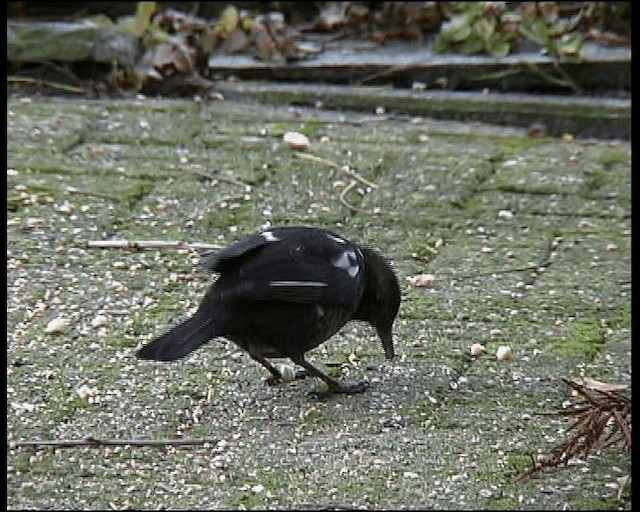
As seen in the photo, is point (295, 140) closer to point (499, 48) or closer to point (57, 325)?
point (499, 48)

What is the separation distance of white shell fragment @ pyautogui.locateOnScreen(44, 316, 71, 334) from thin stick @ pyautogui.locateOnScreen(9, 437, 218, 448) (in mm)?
859

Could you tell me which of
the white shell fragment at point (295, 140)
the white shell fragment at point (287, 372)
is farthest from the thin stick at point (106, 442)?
the white shell fragment at point (295, 140)

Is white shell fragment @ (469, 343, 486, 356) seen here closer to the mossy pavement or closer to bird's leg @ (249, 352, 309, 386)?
the mossy pavement

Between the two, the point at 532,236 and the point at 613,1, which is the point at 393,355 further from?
the point at 613,1

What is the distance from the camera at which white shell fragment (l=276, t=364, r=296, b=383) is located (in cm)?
425

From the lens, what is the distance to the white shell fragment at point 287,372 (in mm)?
4246

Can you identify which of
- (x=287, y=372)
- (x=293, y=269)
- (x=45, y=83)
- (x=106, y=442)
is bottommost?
(x=45, y=83)

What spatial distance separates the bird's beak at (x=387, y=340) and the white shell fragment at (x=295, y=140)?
241 cm

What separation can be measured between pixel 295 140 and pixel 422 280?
1.76 m

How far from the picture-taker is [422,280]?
512 cm

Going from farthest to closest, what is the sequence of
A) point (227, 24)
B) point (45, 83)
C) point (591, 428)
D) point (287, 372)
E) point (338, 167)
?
point (227, 24)
point (45, 83)
point (338, 167)
point (287, 372)
point (591, 428)

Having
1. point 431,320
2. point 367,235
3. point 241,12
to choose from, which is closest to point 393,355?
point 431,320

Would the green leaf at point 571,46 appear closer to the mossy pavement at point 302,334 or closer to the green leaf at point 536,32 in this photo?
the green leaf at point 536,32

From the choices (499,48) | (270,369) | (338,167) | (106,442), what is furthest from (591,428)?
(499,48)
